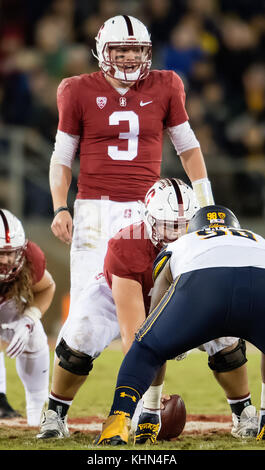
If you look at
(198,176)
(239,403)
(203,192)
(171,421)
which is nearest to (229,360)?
(239,403)

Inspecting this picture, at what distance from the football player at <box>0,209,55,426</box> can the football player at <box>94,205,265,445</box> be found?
1.27 meters

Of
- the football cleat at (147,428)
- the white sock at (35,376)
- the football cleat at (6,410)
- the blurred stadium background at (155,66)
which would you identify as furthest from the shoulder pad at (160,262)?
the blurred stadium background at (155,66)

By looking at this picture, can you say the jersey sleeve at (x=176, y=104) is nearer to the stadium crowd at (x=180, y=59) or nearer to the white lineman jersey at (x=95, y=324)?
the white lineman jersey at (x=95, y=324)

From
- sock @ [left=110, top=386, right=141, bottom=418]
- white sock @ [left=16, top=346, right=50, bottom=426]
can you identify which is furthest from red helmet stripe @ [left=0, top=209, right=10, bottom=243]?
sock @ [left=110, top=386, right=141, bottom=418]

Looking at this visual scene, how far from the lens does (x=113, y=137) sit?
464cm

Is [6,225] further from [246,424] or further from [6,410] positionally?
[246,424]

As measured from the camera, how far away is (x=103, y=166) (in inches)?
183

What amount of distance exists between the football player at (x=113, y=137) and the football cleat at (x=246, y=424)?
1.10 m

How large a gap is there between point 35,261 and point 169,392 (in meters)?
1.40

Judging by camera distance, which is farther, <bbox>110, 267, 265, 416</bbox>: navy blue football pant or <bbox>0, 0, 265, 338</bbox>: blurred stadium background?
<bbox>0, 0, 265, 338</bbox>: blurred stadium background

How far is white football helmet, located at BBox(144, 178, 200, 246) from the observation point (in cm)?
389

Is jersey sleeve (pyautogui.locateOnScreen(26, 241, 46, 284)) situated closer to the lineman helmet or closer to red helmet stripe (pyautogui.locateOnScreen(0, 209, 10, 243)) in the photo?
red helmet stripe (pyautogui.locateOnScreen(0, 209, 10, 243))

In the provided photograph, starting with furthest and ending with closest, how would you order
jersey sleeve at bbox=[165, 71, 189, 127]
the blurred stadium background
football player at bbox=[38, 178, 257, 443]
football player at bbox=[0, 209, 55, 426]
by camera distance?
the blurred stadium background < jersey sleeve at bbox=[165, 71, 189, 127] < football player at bbox=[0, 209, 55, 426] < football player at bbox=[38, 178, 257, 443]

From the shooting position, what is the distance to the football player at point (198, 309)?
125 inches
